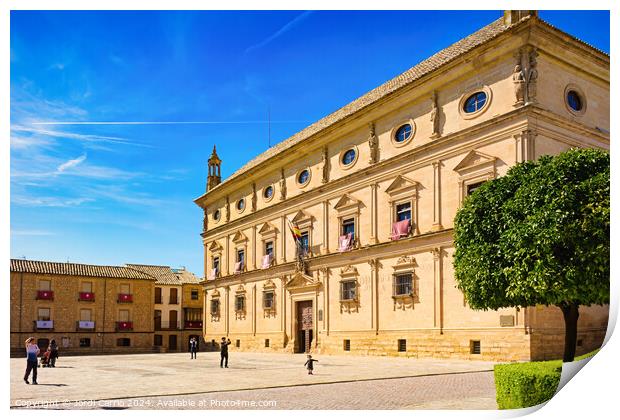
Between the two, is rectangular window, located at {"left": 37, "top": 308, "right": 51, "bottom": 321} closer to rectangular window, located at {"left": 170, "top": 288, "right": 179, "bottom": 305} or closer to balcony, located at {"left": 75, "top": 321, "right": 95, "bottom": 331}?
balcony, located at {"left": 75, "top": 321, "right": 95, "bottom": 331}

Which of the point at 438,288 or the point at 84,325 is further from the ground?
the point at 438,288

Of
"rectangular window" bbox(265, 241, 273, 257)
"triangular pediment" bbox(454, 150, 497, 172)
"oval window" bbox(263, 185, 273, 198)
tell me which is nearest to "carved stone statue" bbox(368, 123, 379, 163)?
"triangular pediment" bbox(454, 150, 497, 172)

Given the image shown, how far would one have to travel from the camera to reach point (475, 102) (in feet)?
89.1

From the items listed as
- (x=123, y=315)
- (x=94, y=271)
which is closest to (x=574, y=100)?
(x=94, y=271)

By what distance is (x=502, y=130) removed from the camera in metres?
25.6

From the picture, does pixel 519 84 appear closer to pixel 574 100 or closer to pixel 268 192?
pixel 574 100

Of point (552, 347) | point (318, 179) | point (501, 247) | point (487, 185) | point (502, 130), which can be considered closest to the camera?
point (501, 247)

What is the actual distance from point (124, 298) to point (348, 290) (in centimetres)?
2297

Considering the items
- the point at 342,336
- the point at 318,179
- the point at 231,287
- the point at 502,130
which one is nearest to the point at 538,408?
the point at 502,130

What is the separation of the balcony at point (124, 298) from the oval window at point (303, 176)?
1884 cm

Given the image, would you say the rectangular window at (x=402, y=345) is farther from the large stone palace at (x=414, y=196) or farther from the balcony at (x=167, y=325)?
the balcony at (x=167, y=325)

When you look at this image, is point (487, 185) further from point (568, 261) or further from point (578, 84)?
point (578, 84)

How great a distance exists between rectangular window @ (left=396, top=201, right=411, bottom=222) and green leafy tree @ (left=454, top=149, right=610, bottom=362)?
14.2 metres
